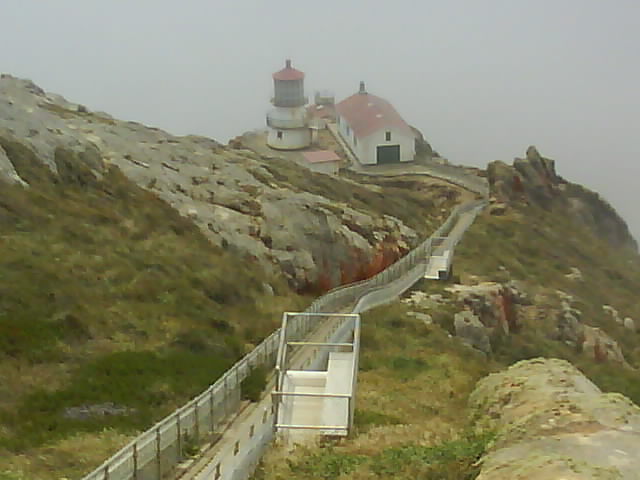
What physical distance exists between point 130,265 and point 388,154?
54.5 metres

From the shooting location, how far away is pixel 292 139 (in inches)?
3123

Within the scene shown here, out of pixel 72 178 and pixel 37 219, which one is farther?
pixel 72 178

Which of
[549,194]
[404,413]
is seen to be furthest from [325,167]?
[404,413]

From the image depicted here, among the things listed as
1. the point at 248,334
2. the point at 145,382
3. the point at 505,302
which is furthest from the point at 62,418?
the point at 505,302

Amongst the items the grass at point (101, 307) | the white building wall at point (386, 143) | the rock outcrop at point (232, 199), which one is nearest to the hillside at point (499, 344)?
the rock outcrop at point (232, 199)

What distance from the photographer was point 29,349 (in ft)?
58.3

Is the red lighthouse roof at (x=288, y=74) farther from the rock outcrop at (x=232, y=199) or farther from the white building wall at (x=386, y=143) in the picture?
the rock outcrop at (x=232, y=199)

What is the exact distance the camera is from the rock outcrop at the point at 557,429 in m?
10.2

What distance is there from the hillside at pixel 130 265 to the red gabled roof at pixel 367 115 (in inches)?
1088

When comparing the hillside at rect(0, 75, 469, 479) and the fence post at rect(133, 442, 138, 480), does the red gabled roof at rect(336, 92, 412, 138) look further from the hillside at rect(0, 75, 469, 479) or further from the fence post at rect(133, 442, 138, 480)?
the fence post at rect(133, 442, 138, 480)

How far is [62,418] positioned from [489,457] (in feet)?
26.5

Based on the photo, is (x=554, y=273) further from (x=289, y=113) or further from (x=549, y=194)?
(x=289, y=113)

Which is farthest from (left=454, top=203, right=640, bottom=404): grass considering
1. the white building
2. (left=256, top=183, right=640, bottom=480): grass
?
the white building

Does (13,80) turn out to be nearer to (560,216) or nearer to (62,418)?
(62,418)
